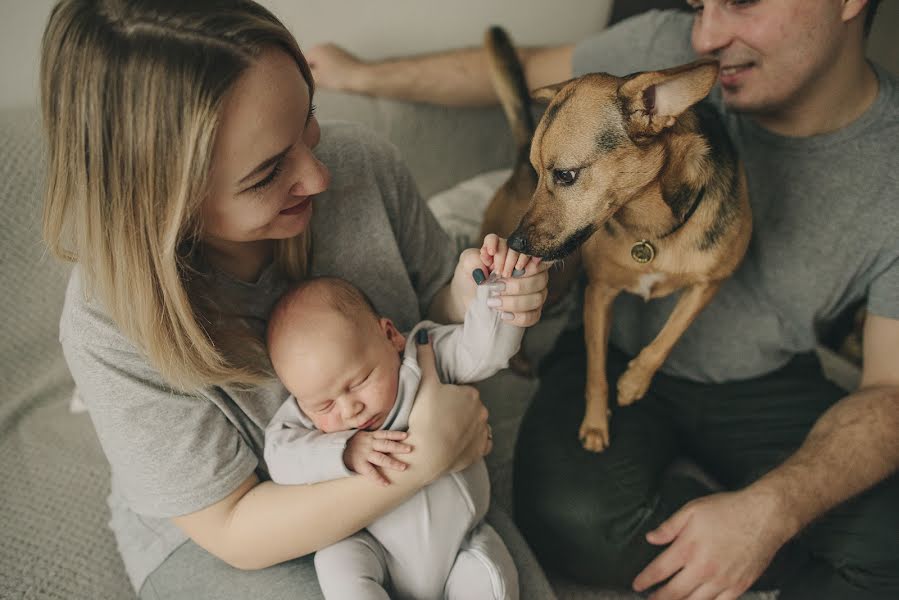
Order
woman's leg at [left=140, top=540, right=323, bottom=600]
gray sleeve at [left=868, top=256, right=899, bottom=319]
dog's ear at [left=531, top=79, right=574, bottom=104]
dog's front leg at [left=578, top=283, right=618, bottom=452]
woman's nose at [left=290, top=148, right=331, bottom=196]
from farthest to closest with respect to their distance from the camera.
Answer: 1. dog's front leg at [left=578, top=283, right=618, bottom=452]
2. gray sleeve at [left=868, top=256, right=899, bottom=319]
3. dog's ear at [left=531, top=79, right=574, bottom=104]
4. woman's leg at [left=140, top=540, right=323, bottom=600]
5. woman's nose at [left=290, top=148, right=331, bottom=196]

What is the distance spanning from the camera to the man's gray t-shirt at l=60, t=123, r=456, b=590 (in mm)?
874

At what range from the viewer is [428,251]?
1.23 metres

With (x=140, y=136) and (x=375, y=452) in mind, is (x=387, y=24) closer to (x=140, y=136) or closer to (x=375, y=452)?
(x=140, y=136)

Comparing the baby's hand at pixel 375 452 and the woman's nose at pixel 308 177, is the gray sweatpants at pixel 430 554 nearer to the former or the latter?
the baby's hand at pixel 375 452

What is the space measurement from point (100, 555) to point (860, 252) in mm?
1596

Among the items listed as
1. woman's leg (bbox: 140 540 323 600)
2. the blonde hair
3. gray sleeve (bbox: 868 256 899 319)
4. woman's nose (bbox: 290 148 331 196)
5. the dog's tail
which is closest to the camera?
the blonde hair

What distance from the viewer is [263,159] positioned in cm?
79

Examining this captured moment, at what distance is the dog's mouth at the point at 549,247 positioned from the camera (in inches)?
37.8

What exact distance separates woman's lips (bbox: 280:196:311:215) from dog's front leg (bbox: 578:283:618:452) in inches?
24.9

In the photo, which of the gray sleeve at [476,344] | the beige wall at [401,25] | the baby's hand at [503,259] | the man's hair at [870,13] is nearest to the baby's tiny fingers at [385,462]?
the gray sleeve at [476,344]

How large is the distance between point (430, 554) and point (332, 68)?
1.27 m

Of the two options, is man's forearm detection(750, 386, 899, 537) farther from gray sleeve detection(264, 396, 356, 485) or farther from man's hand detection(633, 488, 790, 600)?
gray sleeve detection(264, 396, 356, 485)

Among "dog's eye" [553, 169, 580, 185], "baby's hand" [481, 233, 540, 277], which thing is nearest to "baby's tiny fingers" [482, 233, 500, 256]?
"baby's hand" [481, 233, 540, 277]

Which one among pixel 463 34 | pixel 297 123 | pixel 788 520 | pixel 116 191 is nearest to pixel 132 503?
pixel 116 191
